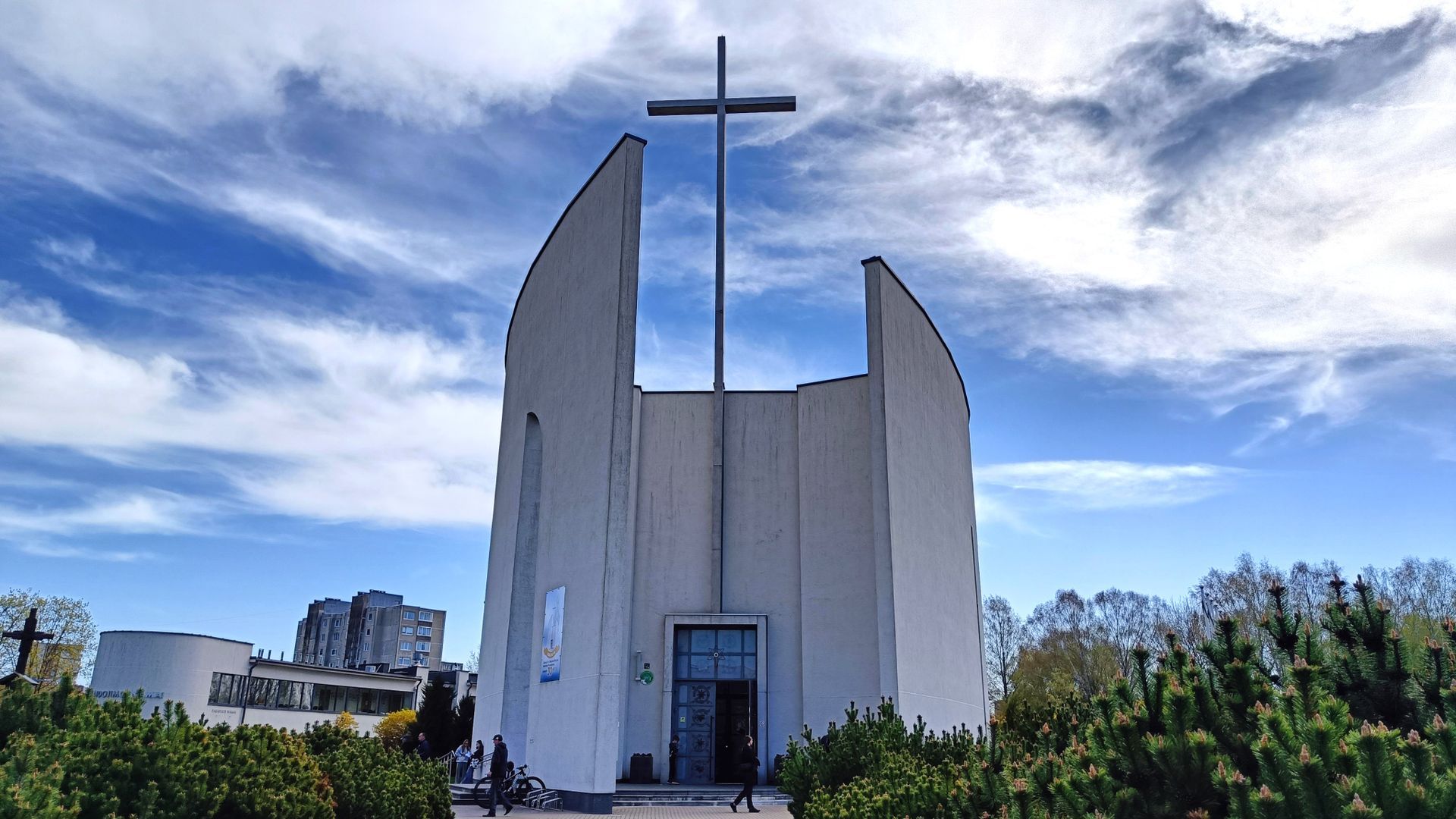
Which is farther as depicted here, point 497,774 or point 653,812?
point 653,812

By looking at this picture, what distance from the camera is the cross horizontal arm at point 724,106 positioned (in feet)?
72.7

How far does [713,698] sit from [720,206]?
11.9 meters

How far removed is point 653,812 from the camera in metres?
15.8

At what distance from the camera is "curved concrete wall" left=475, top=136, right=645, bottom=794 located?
15344mm

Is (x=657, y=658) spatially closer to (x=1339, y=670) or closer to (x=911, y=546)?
(x=911, y=546)

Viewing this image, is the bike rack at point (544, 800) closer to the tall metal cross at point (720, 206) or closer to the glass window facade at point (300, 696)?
the tall metal cross at point (720, 206)

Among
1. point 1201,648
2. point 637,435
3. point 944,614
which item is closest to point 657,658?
point 637,435

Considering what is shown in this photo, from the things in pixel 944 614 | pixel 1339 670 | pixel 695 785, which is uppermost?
pixel 944 614

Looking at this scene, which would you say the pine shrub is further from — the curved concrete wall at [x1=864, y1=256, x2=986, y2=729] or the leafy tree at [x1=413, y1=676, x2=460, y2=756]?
the leafy tree at [x1=413, y1=676, x2=460, y2=756]

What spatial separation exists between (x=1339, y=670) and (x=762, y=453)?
19.1m

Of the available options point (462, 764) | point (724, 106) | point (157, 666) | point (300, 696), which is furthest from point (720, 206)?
point (300, 696)

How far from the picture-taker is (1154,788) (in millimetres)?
3852

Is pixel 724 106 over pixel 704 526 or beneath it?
over

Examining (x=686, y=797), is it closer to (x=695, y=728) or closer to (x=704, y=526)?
(x=695, y=728)
